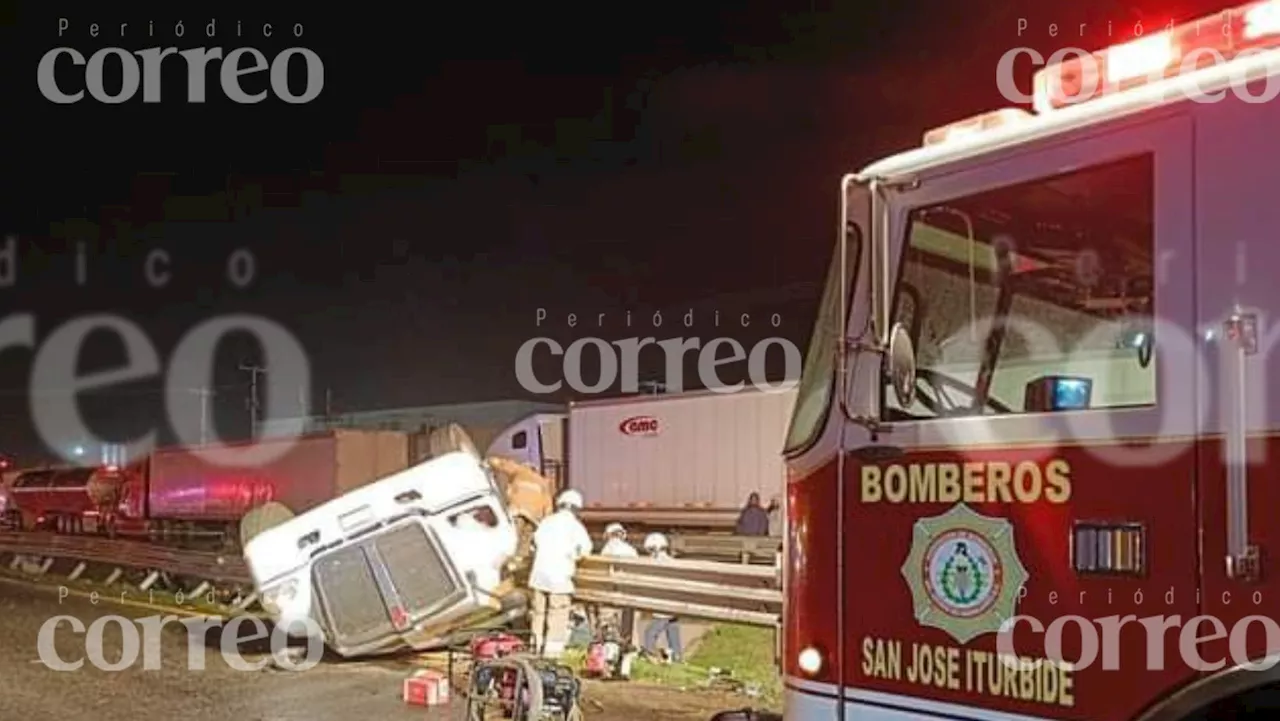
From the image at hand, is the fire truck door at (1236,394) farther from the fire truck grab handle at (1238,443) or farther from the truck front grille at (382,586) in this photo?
the truck front grille at (382,586)

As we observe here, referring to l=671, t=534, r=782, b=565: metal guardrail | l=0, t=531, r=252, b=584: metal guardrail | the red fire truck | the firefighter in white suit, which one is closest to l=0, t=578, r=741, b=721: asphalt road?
the firefighter in white suit

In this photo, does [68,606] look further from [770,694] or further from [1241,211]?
[1241,211]

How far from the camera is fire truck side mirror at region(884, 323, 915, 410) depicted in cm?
319

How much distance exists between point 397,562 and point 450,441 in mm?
6667

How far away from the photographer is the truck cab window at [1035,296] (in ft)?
9.65

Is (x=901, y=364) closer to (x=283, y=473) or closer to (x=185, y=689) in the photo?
(x=185, y=689)

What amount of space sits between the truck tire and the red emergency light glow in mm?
10187

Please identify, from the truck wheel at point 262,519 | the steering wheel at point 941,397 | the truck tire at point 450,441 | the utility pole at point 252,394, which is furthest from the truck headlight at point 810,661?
the utility pole at point 252,394

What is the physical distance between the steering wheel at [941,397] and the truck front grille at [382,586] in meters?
8.46

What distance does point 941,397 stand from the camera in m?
3.23

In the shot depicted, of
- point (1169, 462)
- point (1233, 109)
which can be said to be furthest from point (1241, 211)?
point (1169, 462)

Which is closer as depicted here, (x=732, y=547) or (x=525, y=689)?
(x=525, y=689)

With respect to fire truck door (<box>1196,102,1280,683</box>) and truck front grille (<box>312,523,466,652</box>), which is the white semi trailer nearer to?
truck front grille (<box>312,523,466,652</box>)

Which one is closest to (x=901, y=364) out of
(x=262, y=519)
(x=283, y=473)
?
(x=262, y=519)
